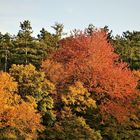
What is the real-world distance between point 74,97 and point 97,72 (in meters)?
6.44

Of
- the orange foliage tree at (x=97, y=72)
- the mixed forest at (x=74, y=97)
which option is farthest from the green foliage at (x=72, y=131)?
the orange foliage tree at (x=97, y=72)

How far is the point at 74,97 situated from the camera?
5300 cm

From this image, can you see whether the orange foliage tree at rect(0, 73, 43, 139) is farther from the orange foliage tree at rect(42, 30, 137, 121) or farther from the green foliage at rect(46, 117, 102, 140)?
the orange foliage tree at rect(42, 30, 137, 121)

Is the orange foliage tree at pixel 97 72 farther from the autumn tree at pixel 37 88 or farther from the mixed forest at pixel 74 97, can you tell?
the autumn tree at pixel 37 88

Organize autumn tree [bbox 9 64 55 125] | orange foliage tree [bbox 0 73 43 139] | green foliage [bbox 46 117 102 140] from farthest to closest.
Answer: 1. autumn tree [bbox 9 64 55 125]
2. green foliage [bbox 46 117 102 140]
3. orange foliage tree [bbox 0 73 43 139]

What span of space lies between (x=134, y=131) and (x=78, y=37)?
59.6ft

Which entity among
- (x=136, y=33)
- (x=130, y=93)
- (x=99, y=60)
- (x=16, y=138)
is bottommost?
(x=16, y=138)

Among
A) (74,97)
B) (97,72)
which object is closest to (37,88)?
(74,97)

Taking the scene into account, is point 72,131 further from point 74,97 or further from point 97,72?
point 97,72

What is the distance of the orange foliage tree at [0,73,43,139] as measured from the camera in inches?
1845

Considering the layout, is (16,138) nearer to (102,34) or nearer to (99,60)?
(99,60)

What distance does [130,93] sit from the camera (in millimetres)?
55125

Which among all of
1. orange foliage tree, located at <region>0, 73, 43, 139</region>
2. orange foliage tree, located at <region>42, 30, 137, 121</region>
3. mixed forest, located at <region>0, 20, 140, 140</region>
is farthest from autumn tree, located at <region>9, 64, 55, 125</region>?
orange foliage tree, located at <region>42, 30, 137, 121</region>

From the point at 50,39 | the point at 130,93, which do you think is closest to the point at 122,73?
the point at 130,93
